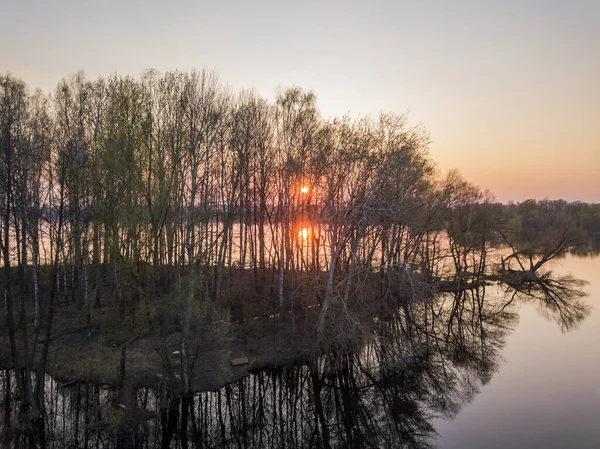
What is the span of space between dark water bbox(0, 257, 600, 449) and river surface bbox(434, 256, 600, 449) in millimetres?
58

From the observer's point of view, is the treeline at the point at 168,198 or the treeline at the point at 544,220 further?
the treeline at the point at 544,220

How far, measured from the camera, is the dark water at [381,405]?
49.9 ft

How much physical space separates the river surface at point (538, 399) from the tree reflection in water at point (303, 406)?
0.96 m

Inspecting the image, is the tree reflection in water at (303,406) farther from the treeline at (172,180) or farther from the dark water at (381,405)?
the treeline at (172,180)

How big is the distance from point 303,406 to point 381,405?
3.92m

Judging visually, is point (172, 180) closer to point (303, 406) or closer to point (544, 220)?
point (303, 406)

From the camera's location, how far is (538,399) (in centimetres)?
1912

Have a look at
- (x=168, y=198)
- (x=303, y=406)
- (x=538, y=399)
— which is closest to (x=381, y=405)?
(x=303, y=406)

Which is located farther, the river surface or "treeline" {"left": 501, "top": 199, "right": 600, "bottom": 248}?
"treeline" {"left": 501, "top": 199, "right": 600, "bottom": 248}

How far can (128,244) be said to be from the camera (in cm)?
1845

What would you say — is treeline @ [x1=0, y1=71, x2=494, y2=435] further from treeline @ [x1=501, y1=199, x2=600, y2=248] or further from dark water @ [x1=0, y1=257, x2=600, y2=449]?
treeline @ [x1=501, y1=199, x2=600, y2=248]

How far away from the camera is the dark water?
15.2m

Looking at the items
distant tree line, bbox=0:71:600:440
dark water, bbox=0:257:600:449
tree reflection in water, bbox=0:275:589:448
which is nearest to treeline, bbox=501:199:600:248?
distant tree line, bbox=0:71:600:440

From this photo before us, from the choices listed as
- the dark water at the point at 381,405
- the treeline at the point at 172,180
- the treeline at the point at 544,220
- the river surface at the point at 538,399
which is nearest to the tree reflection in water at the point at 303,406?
the dark water at the point at 381,405
